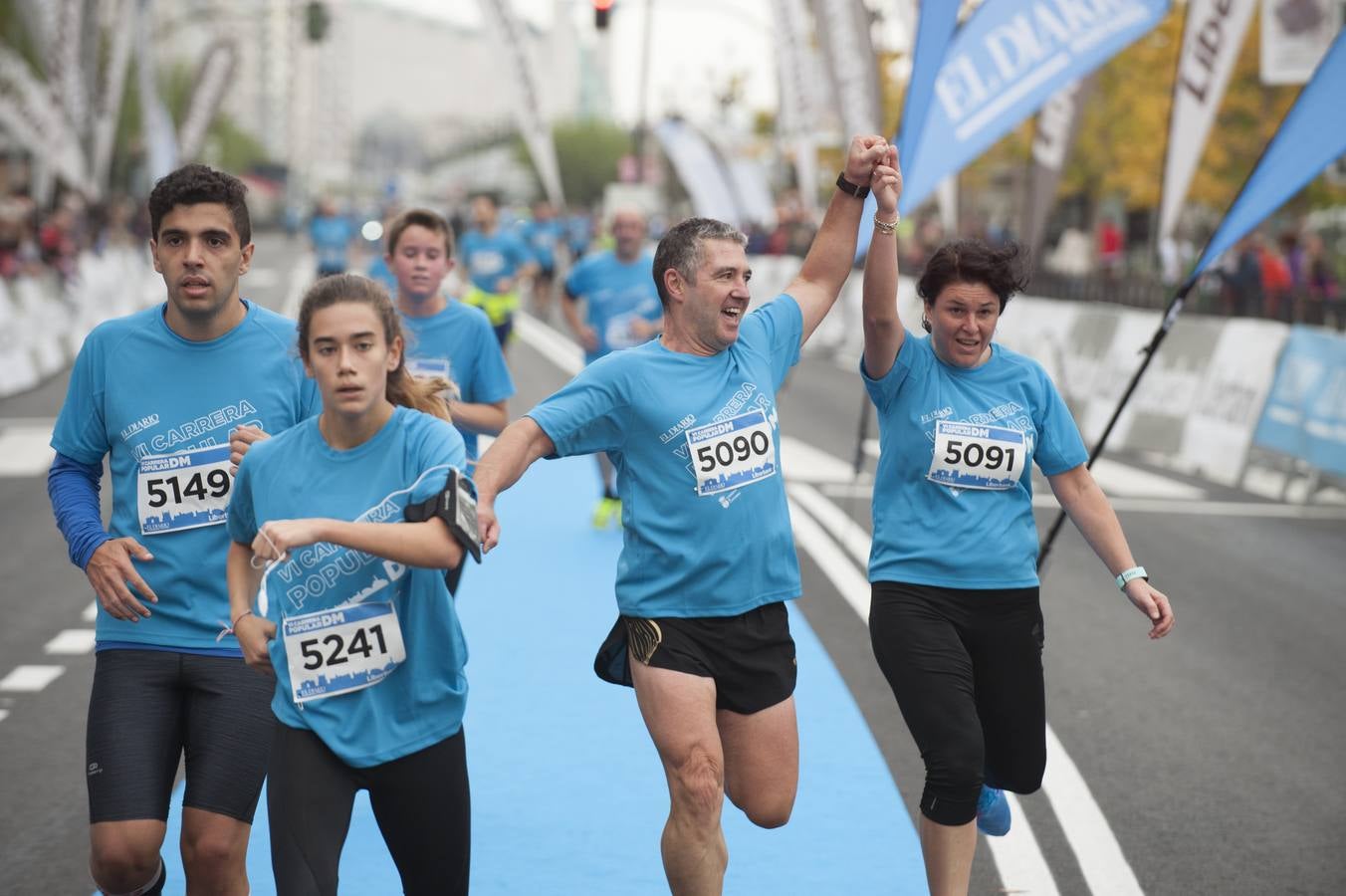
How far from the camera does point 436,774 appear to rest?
3.68m

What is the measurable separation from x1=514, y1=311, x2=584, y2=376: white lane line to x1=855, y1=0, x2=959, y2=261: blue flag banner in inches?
406

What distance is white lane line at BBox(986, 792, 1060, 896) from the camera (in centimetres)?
511

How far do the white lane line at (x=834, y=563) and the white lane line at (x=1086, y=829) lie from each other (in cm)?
237

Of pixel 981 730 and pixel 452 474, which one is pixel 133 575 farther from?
pixel 981 730

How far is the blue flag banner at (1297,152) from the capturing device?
667 centimetres

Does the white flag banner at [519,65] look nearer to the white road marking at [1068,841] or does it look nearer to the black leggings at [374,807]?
the white road marking at [1068,841]

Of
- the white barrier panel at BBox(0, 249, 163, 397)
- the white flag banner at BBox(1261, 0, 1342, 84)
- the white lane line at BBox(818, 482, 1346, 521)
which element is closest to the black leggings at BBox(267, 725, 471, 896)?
the white lane line at BBox(818, 482, 1346, 521)

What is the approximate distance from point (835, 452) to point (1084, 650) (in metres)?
7.12

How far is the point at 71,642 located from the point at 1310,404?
31.5 ft

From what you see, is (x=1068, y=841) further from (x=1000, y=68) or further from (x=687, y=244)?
(x=1000, y=68)

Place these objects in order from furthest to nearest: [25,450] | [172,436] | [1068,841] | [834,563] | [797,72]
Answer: [797,72], [25,450], [834,563], [1068,841], [172,436]

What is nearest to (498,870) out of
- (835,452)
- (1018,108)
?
(1018,108)

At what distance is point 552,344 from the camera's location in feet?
87.1

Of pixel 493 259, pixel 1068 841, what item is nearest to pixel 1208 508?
pixel 493 259
